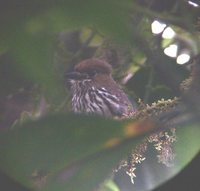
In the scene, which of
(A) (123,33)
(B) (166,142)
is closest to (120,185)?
(B) (166,142)

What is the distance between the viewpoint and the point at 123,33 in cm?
31

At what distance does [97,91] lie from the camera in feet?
1.45

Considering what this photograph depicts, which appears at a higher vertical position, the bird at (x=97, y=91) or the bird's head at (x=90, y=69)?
the bird's head at (x=90, y=69)

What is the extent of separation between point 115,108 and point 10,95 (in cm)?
10

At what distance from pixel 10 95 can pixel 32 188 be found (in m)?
0.09

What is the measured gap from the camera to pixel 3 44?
33 centimetres

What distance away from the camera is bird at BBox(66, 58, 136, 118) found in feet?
1.31

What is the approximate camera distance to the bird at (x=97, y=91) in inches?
15.7

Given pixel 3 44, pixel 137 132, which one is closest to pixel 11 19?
pixel 3 44

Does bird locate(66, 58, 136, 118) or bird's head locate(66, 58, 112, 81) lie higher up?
bird's head locate(66, 58, 112, 81)

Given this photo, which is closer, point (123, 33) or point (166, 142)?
point (123, 33)

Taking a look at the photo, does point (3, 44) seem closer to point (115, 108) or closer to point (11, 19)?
point (11, 19)

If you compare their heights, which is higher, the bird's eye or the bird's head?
the bird's head

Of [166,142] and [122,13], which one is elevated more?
[122,13]
